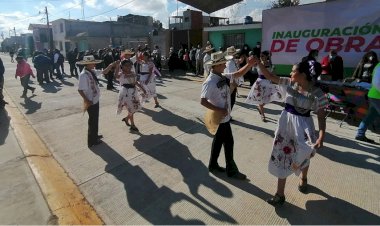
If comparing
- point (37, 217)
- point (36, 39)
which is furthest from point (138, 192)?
point (36, 39)

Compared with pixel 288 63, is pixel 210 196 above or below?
below

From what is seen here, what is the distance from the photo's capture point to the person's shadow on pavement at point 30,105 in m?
9.45

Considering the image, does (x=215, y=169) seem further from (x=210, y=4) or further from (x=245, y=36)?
(x=245, y=36)

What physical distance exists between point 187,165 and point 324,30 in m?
8.78

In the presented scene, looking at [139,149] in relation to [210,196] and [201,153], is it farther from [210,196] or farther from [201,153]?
[210,196]

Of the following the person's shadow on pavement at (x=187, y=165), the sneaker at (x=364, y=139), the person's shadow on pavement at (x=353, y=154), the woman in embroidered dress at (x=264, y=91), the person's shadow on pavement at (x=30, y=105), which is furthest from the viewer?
the person's shadow on pavement at (x=30, y=105)

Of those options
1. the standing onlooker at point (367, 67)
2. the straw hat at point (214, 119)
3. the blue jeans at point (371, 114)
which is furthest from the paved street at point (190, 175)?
the standing onlooker at point (367, 67)

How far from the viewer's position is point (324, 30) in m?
11.1

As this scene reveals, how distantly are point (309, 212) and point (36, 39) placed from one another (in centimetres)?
5983

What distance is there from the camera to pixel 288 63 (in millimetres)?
12188

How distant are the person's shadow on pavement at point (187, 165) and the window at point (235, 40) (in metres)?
12.9

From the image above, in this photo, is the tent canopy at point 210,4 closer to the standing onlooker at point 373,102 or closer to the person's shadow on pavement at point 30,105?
the person's shadow on pavement at point 30,105

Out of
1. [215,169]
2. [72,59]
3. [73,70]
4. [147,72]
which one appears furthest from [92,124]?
[73,70]

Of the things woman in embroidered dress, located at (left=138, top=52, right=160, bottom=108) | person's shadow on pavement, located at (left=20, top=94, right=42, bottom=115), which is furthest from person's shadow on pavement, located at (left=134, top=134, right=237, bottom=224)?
person's shadow on pavement, located at (left=20, top=94, right=42, bottom=115)
